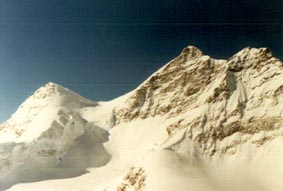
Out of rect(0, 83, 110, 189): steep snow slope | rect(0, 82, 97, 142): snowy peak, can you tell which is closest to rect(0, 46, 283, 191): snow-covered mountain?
rect(0, 83, 110, 189): steep snow slope

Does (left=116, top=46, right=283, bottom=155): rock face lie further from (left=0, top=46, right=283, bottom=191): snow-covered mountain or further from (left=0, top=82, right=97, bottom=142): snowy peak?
(left=0, top=82, right=97, bottom=142): snowy peak

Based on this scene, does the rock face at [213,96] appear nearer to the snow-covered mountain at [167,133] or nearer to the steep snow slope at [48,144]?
the snow-covered mountain at [167,133]

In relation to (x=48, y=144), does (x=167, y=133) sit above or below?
below

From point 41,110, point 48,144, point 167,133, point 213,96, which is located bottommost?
point 167,133

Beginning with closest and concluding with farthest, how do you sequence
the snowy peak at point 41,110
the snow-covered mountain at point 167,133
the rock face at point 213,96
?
the snow-covered mountain at point 167,133
the rock face at point 213,96
the snowy peak at point 41,110

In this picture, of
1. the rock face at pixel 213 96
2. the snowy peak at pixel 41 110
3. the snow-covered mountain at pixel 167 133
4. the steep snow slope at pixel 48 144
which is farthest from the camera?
the snowy peak at pixel 41 110

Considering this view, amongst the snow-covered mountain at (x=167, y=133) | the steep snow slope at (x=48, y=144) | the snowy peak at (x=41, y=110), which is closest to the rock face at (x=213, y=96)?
the snow-covered mountain at (x=167, y=133)

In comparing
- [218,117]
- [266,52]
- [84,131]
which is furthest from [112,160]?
[266,52]

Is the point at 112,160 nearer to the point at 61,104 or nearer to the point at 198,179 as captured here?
the point at 61,104

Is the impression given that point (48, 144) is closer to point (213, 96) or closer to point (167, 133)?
point (167, 133)

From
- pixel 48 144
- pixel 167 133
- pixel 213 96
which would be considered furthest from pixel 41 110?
pixel 213 96
